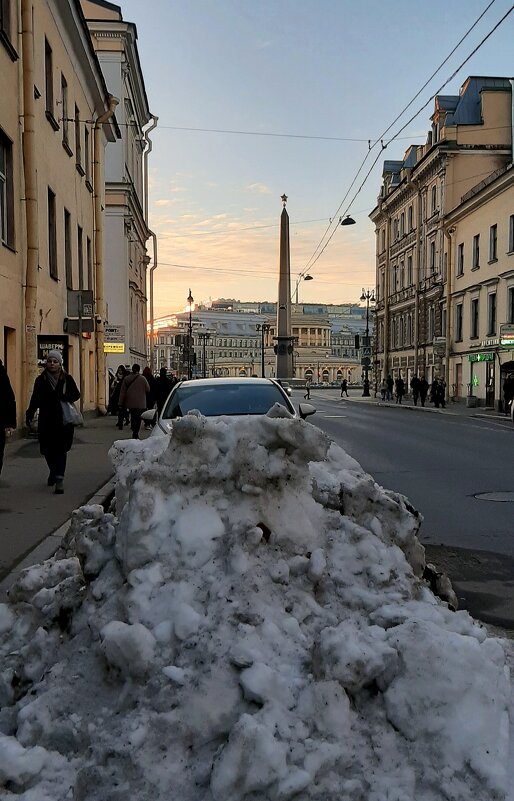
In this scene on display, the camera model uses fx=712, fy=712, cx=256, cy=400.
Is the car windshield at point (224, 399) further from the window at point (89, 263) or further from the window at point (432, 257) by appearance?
the window at point (432, 257)

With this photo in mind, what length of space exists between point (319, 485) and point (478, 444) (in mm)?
12188

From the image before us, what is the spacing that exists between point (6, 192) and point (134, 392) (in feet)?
15.2

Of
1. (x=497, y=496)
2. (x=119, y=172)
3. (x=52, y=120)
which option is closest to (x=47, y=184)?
(x=52, y=120)

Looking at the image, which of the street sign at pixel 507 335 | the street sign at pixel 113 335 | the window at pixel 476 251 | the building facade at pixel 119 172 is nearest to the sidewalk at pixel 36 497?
the street sign at pixel 113 335

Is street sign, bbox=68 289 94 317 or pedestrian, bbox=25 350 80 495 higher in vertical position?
street sign, bbox=68 289 94 317

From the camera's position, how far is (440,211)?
145 feet

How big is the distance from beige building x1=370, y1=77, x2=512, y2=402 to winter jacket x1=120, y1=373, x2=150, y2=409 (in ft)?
76.1

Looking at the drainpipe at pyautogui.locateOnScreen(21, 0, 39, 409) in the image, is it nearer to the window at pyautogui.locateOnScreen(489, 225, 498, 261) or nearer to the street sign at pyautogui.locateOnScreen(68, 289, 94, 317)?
the street sign at pyautogui.locateOnScreen(68, 289, 94, 317)

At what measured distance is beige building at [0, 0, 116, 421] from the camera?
1386 cm

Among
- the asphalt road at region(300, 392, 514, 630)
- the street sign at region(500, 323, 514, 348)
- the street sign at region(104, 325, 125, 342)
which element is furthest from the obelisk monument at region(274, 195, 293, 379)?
the asphalt road at region(300, 392, 514, 630)

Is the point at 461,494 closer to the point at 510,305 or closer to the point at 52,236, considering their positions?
the point at 52,236

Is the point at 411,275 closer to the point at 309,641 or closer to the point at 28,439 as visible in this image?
the point at 28,439

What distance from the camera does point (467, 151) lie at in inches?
1665

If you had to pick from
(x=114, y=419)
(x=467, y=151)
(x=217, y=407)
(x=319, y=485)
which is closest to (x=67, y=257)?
(x=114, y=419)
